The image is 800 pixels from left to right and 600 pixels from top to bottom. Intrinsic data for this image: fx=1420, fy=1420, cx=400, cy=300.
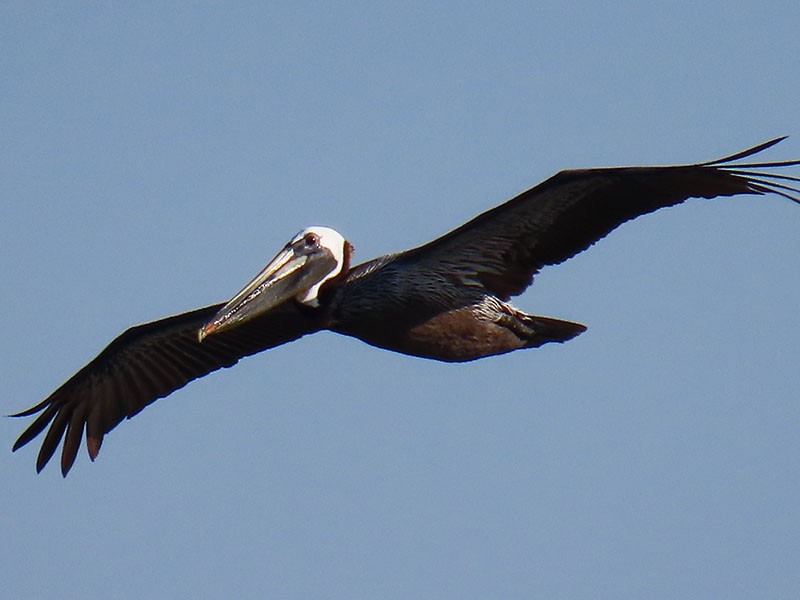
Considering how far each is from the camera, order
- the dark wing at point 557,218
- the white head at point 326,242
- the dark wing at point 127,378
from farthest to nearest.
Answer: the dark wing at point 127,378 → the white head at point 326,242 → the dark wing at point 557,218

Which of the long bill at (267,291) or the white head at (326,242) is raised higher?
the white head at (326,242)

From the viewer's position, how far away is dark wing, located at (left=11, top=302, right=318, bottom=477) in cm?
1155

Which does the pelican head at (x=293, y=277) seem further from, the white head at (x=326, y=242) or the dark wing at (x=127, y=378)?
the dark wing at (x=127, y=378)

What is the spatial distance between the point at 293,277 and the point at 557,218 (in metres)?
1.95

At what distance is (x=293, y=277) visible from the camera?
10.2 metres

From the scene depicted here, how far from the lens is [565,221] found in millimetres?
9805

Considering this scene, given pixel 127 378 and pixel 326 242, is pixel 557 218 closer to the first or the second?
pixel 326 242

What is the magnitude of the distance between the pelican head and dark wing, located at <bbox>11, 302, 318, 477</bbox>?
1.16 m

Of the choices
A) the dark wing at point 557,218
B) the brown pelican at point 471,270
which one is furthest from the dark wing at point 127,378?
the dark wing at point 557,218

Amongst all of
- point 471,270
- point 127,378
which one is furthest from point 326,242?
point 127,378

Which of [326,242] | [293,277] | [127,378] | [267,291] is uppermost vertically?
[326,242]

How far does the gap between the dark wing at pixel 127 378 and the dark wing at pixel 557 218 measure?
1.82 meters

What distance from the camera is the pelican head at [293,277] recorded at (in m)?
9.90

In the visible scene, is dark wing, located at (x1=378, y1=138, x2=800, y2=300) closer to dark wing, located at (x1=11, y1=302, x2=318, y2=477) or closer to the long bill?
the long bill
